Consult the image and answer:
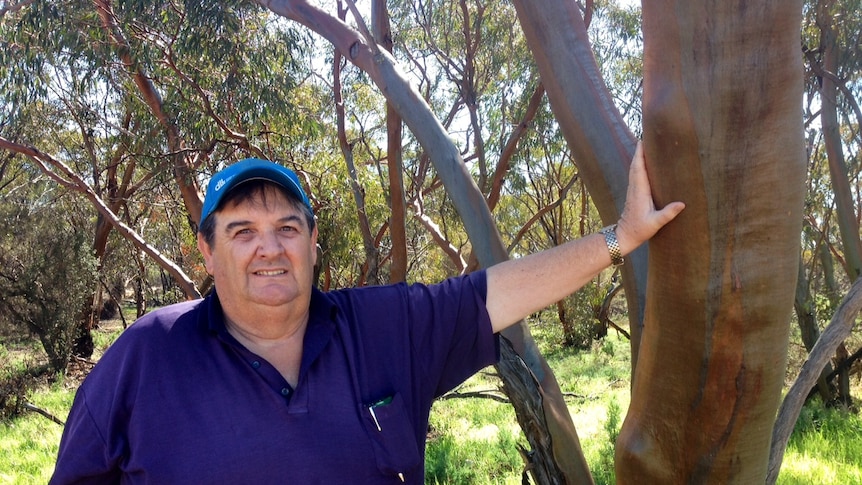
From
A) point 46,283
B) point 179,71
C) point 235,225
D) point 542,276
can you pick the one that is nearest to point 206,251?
point 235,225

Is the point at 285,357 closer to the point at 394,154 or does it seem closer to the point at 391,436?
the point at 391,436

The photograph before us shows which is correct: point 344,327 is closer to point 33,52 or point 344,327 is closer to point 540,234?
point 33,52

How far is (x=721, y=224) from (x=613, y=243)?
1.13ft

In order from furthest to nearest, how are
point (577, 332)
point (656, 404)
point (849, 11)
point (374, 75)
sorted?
point (577, 332), point (849, 11), point (374, 75), point (656, 404)

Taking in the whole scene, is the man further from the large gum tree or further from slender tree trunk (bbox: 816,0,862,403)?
slender tree trunk (bbox: 816,0,862,403)

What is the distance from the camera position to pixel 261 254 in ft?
5.03

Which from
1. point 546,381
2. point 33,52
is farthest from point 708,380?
point 33,52

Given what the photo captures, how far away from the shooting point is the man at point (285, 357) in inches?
52.5

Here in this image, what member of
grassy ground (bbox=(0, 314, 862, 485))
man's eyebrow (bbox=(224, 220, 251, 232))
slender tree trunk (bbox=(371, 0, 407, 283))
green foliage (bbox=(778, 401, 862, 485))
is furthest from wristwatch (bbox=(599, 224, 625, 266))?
slender tree trunk (bbox=(371, 0, 407, 283))

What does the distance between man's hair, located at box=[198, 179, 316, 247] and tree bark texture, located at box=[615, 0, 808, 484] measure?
77 centimetres

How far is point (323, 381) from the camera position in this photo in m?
1.44

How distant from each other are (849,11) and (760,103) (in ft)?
24.2

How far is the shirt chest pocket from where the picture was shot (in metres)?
1.39

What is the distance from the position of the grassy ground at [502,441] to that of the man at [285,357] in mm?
2320
